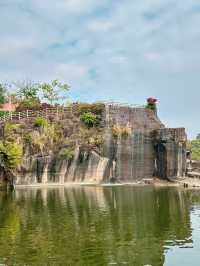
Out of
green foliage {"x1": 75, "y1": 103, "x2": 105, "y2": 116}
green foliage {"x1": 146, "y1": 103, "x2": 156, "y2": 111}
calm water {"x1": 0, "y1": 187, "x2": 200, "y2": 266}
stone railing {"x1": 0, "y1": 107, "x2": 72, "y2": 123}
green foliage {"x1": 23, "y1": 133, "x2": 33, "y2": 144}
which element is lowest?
calm water {"x1": 0, "y1": 187, "x2": 200, "y2": 266}

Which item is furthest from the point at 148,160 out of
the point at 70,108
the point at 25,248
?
the point at 25,248

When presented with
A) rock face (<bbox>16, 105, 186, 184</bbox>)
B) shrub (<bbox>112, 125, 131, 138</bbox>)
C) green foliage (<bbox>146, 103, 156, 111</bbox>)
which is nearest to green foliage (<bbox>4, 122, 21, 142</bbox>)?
rock face (<bbox>16, 105, 186, 184</bbox>)

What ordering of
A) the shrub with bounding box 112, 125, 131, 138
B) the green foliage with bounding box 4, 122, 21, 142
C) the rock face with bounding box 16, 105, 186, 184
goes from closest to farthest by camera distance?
1. the green foliage with bounding box 4, 122, 21, 142
2. the rock face with bounding box 16, 105, 186, 184
3. the shrub with bounding box 112, 125, 131, 138

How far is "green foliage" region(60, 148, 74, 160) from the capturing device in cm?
6688

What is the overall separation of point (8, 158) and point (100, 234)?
3883 centimetres

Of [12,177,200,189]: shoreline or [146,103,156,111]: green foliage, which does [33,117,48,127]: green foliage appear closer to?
[12,177,200,189]: shoreline

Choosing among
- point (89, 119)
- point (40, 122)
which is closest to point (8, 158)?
point (40, 122)

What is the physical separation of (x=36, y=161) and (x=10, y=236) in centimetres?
4211

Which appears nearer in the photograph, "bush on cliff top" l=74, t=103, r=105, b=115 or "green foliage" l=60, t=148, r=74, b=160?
"green foliage" l=60, t=148, r=74, b=160

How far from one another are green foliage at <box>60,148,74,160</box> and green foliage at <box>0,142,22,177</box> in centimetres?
696

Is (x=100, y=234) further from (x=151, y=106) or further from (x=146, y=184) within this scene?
(x=151, y=106)

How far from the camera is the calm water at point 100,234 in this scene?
19.2m

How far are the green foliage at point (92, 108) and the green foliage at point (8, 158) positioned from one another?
47.0 ft

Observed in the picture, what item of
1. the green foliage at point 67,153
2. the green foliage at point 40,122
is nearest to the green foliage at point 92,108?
the green foliage at point 40,122
